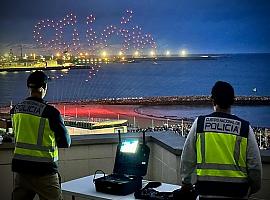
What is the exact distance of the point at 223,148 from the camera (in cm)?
232

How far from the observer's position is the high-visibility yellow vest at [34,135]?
2986 millimetres

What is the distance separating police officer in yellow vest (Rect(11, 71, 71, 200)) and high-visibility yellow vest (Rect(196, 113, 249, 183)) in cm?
105

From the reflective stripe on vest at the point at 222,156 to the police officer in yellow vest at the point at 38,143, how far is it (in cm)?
105

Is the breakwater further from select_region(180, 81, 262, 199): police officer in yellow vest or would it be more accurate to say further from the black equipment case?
select_region(180, 81, 262, 199): police officer in yellow vest

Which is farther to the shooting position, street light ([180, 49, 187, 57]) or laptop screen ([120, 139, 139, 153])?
street light ([180, 49, 187, 57])

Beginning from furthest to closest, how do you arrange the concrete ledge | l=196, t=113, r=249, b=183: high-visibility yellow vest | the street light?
the street light → the concrete ledge → l=196, t=113, r=249, b=183: high-visibility yellow vest

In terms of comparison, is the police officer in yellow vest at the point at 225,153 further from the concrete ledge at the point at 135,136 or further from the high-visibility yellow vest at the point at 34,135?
the concrete ledge at the point at 135,136

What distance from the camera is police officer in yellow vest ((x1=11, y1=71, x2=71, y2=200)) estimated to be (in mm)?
2984

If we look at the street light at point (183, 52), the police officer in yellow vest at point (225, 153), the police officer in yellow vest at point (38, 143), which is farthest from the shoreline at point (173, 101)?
the police officer in yellow vest at point (225, 153)

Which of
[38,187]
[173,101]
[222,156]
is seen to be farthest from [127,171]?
[173,101]

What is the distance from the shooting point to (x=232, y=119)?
92.0 inches

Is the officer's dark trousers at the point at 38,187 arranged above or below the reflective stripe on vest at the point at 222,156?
below

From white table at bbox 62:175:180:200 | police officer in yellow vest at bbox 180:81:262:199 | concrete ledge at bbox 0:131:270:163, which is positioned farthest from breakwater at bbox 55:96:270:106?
police officer in yellow vest at bbox 180:81:262:199

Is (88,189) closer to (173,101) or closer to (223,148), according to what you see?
(223,148)
